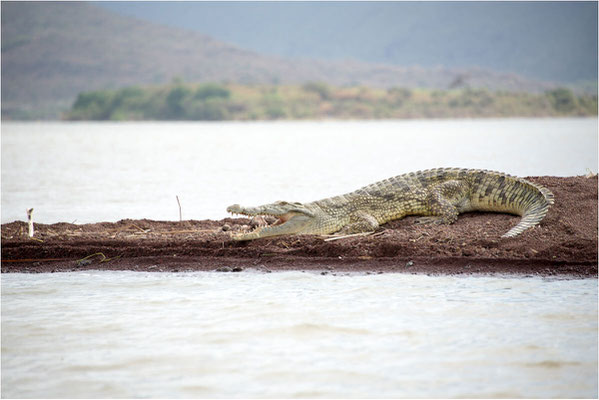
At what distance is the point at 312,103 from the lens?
99500mm

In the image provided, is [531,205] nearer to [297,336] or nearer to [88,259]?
[297,336]

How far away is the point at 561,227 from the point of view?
8664 millimetres

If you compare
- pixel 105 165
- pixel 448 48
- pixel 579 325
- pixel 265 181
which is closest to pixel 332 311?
pixel 579 325

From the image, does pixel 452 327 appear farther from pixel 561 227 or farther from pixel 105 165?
pixel 105 165

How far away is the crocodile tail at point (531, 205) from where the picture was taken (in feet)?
28.9

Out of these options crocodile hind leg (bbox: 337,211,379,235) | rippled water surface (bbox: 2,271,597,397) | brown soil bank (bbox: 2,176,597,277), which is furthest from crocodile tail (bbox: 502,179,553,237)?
crocodile hind leg (bbox: 337,211,379,235)

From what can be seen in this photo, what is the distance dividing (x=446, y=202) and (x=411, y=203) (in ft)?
1.60

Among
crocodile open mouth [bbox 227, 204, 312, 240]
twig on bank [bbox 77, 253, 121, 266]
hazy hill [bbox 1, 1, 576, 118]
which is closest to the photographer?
twig on bank [bbox 77, 253, 121, 266]

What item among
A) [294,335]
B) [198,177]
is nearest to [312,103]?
[198,177]

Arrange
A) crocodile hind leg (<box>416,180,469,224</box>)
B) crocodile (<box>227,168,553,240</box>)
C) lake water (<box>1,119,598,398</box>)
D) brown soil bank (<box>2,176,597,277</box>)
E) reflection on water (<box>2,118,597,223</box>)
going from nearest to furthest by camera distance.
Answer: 1. lake water (<box>1,119,598,398</box>)
2. brown soil bank (<box>2,176,597,277</box>)
3. crocodile (<box>227,168,553,240</box>)
4. crocodile hind leg (<box>416,180,469,224</box>)
5. reflection on water (<box>2,118,597,223</box>)

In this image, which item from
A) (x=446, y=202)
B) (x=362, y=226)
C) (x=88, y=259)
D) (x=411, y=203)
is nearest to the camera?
(x=88, y=259)

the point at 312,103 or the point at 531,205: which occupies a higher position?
the point at 312,103

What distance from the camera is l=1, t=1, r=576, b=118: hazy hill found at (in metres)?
143

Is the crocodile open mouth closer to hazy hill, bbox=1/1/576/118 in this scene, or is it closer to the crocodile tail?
the crocodile tail
